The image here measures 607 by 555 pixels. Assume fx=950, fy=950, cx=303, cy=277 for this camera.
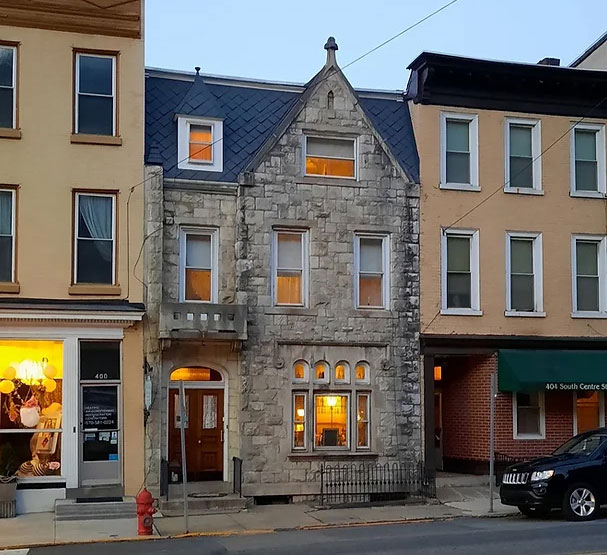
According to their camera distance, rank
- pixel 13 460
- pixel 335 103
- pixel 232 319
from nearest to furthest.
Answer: pixel 13 460
pixel 232 319
pixel 335 103

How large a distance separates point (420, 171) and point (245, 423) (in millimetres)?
7256

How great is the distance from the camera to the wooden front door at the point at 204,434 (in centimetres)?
2088

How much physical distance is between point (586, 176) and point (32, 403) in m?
14.4

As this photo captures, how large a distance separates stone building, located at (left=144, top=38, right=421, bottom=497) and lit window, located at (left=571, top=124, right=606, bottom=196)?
14.3 ft

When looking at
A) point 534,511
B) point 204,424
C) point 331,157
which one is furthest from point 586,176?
point 204,424

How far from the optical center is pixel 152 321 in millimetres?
20172

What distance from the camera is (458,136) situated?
2325 centimetres

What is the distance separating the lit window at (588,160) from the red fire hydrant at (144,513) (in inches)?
528

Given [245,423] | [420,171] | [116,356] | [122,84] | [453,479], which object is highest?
[122,84]

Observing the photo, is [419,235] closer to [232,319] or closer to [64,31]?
[232,319]

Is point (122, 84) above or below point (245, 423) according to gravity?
above

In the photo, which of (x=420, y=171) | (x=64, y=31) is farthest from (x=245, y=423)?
(x=64, y=31)

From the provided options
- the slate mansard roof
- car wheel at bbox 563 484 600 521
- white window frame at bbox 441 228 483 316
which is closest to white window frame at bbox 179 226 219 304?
the slate mansard roof

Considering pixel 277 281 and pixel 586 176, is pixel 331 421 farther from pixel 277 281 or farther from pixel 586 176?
pixel 586 176
